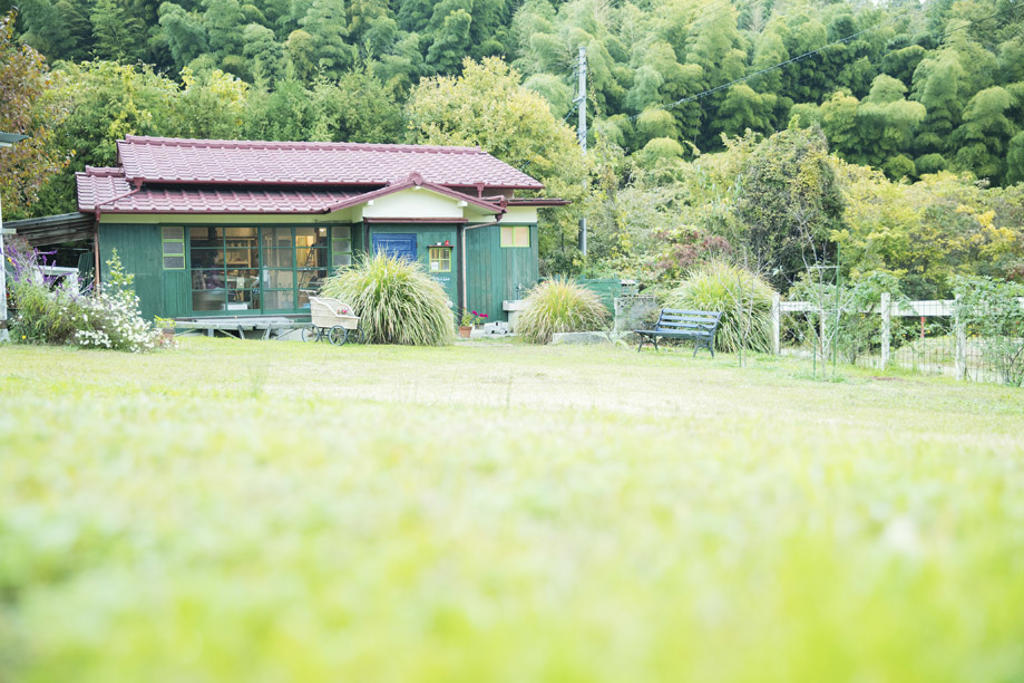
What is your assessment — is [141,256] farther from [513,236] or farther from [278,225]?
[513,236]

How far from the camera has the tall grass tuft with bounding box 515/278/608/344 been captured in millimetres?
16969

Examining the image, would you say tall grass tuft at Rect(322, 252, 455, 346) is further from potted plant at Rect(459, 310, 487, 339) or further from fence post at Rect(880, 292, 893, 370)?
fence post at Rect(880, 292, 893, 370)

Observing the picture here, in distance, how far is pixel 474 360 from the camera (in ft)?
41.5

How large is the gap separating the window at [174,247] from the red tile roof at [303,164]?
108cm

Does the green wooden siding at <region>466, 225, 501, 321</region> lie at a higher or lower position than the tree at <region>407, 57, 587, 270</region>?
lower

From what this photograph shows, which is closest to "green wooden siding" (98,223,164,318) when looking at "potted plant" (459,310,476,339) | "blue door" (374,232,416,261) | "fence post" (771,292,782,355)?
"blue door" (374,232,416,261)

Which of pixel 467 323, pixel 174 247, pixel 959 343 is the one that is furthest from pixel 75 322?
pixel 959 343

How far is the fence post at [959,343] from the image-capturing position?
466 inches

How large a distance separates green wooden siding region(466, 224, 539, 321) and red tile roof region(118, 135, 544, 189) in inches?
50.8

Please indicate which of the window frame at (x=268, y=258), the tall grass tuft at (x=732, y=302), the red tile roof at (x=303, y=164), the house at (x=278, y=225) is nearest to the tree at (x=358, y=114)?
the red tile roof at (x=303, y=164)

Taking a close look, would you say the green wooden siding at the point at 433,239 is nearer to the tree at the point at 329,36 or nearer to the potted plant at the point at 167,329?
the potted plant at the point at 167,329

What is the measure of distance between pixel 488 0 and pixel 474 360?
30.4 m

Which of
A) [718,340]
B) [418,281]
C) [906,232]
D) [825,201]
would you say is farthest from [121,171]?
[906,232]

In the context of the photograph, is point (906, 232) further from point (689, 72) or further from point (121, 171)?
point (121, 171)
